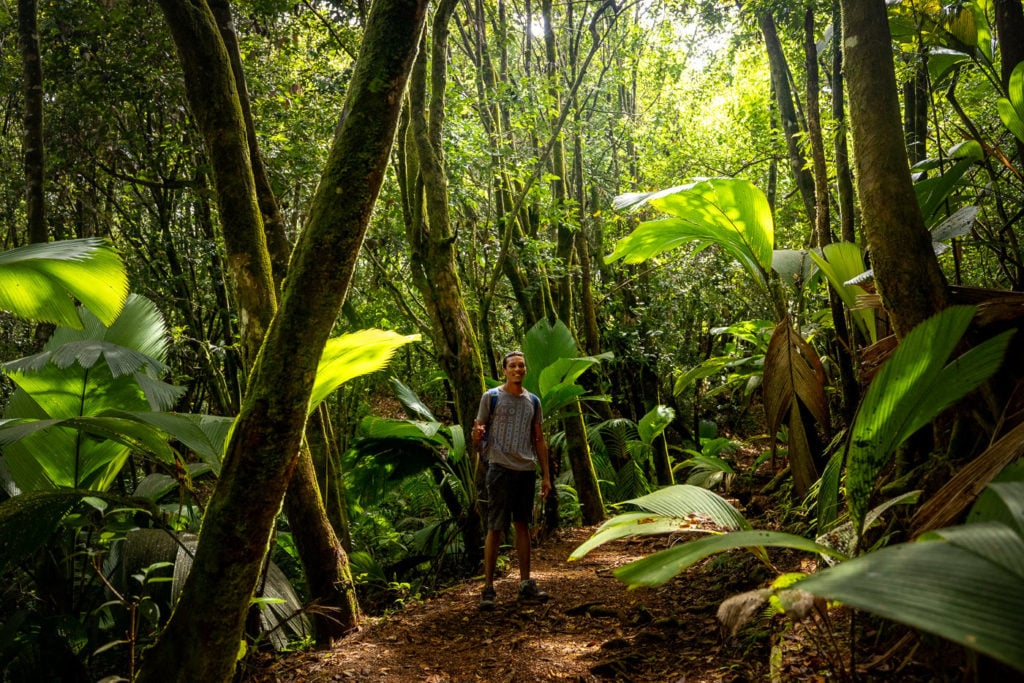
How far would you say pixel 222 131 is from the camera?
10.0ft

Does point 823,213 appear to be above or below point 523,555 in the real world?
above

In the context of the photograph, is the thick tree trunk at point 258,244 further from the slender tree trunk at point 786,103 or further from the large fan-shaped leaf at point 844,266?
the slender tree trunk at point 786,103

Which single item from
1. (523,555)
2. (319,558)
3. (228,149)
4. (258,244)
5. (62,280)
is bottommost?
(523,555)

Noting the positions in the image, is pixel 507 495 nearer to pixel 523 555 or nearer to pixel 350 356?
pixel 523 555

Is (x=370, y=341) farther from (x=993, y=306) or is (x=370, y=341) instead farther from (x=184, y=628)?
(x=993, y=306)

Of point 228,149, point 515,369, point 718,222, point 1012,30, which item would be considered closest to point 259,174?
point 228,149

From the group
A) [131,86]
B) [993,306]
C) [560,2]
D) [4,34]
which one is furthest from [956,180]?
[4,34]

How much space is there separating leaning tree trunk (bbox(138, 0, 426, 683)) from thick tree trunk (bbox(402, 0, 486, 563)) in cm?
286

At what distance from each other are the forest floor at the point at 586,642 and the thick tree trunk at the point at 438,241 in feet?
5.70

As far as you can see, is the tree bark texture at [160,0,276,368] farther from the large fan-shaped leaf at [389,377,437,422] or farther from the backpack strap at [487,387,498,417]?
the large fan-shaped leaf at [389,377,437,422]

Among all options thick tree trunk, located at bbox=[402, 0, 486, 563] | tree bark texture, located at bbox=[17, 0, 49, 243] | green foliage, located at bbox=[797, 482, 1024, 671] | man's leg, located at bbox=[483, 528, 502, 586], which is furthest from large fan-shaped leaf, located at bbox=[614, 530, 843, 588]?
tree bark texture, located at bbox=[17, 0, 49, 243]

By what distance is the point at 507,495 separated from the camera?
4.33 metres

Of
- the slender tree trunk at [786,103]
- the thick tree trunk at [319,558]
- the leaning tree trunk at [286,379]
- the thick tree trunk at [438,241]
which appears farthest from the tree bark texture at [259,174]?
the slender tree trunk at [786,103]

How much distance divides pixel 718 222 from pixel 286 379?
3004mm
